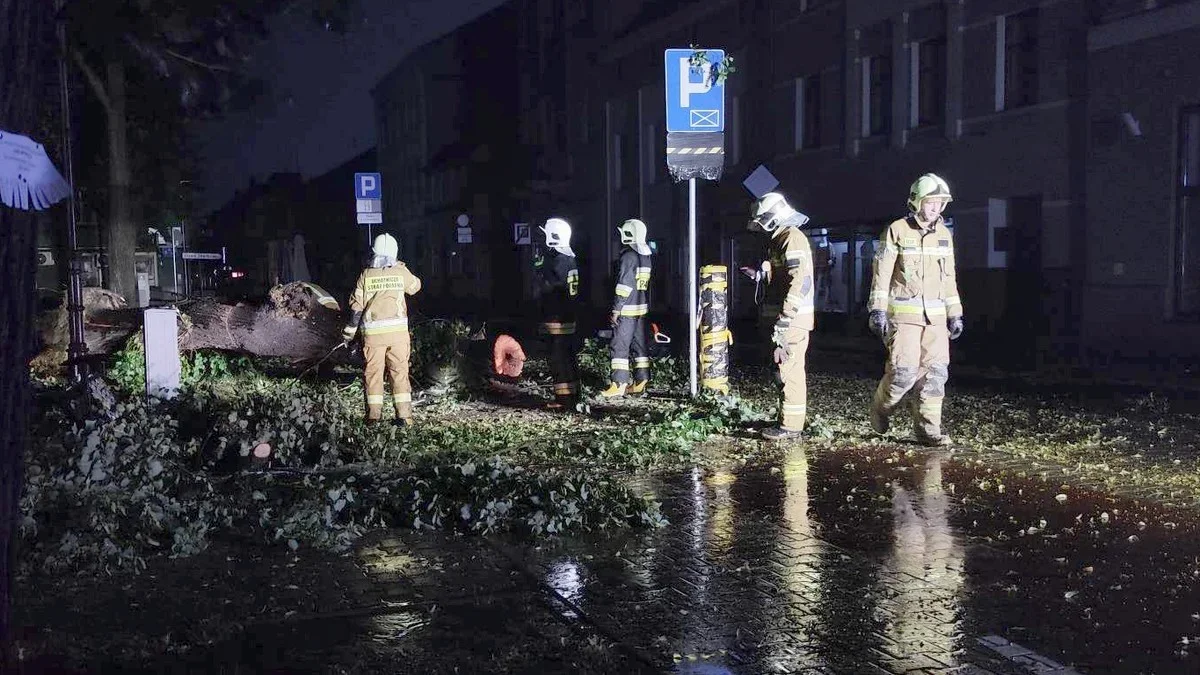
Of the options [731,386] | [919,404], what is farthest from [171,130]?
[919,404]

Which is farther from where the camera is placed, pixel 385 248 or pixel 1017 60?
pixel 1017 60

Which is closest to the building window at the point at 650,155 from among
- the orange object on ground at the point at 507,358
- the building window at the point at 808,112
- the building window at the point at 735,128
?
the building window at the point at 735,128

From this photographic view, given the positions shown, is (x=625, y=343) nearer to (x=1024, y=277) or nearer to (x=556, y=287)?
(x=556, y=287)

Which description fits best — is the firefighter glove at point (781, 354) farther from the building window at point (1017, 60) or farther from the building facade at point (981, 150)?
the building window at point (1017, 60)

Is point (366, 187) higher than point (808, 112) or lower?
lower

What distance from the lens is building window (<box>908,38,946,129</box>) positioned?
2130 centimetres

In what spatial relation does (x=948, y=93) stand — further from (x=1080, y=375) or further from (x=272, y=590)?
(x=272, y=590)

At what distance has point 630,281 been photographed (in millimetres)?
11070

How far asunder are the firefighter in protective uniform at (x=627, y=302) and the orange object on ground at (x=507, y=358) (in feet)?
4.24

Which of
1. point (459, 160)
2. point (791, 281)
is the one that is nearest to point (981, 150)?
point (791, 281)

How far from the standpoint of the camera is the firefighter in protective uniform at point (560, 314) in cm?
1070

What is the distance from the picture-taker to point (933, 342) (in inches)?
316

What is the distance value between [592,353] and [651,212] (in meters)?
20.1

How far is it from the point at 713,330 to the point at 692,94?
2395 mm
